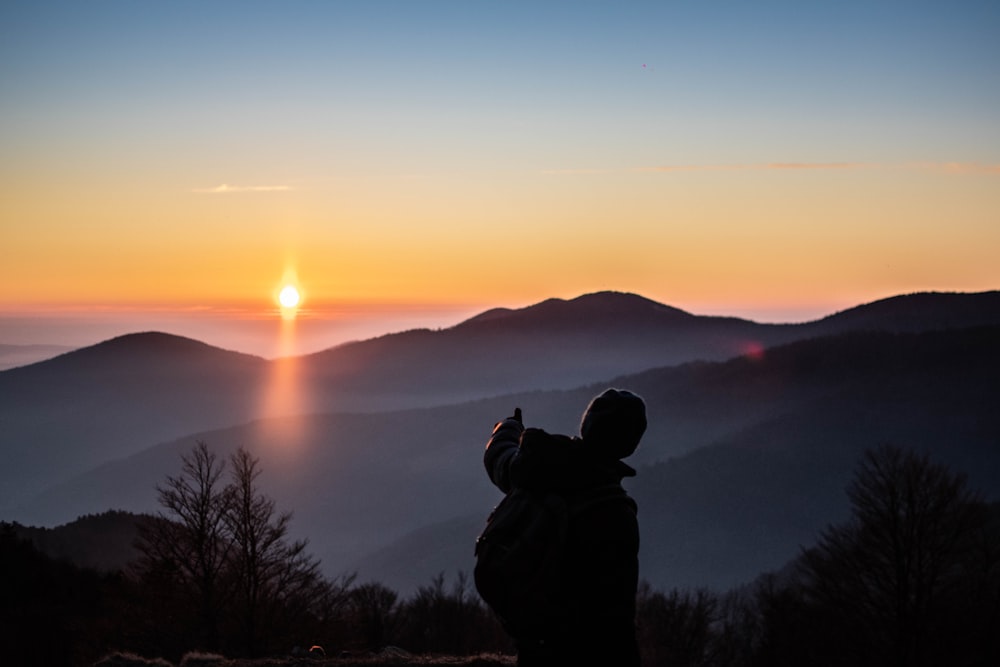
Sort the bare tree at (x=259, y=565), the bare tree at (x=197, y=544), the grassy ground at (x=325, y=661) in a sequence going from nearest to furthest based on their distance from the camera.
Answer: the grassy ground at (x=325, y=661) → the bare tree at (x=259, y=565) → the bare tree at (x=197, y=544)

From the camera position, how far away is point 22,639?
17.0 metres

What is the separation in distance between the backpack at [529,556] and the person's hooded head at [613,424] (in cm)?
19

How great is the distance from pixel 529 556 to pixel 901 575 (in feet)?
102

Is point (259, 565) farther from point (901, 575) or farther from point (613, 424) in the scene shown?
point (613, 424)

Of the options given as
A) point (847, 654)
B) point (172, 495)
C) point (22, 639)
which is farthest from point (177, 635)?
point (847, 654)

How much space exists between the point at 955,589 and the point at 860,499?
4.35m

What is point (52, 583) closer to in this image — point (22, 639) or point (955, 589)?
point (22, 639)

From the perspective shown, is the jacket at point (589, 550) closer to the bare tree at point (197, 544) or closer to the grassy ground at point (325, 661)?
the grassy ground at point (325, 661)

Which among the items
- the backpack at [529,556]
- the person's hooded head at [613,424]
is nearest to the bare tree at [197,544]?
the backpack at [529,556]

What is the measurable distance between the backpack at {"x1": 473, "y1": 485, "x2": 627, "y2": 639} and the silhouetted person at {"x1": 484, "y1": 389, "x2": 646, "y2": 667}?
31mm

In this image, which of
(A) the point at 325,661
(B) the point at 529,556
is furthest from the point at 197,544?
(B) the point at 529,556

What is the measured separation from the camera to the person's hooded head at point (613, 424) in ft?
13.8

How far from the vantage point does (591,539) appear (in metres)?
4.03

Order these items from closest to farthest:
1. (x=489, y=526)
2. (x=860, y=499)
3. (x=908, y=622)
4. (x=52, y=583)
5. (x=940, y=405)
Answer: (x=489, y=526) → (x=52, y=583) → (x=908, y=622) → (x=860, y=499) → (x=940, y=405)
